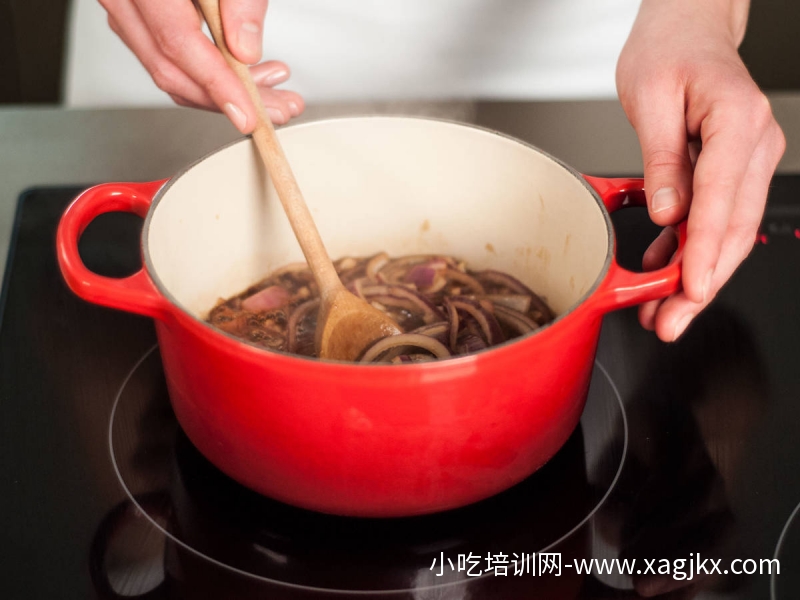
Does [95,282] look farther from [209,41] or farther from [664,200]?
[664,200]

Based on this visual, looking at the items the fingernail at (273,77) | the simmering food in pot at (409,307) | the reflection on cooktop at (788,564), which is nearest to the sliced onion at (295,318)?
the simmering food in pot at (409,307)

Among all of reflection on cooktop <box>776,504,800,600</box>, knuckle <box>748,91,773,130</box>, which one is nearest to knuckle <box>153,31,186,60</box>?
knuckle <box>748,91,773,130</box>

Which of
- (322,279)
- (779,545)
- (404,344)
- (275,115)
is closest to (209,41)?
(275,115)

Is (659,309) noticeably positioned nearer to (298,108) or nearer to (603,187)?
(603,187)

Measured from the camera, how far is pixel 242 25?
84cm

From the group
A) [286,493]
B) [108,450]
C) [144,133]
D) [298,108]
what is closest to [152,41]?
[298,108]

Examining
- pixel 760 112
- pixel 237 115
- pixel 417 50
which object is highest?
pixel 760 112

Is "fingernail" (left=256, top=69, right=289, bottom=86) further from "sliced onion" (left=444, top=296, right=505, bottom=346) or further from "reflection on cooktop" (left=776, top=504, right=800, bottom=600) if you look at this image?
"reflection on cooktop" (left=776, top=504, right=800, bottom=600)

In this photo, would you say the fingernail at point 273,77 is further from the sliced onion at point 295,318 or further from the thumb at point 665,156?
the thumb at point 665,156

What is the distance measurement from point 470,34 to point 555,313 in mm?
572

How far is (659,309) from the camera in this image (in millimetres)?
736

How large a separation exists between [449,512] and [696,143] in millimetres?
457

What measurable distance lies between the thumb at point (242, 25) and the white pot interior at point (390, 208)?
0.09 metres

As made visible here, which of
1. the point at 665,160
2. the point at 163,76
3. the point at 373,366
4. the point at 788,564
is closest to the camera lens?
the point at 373,366
